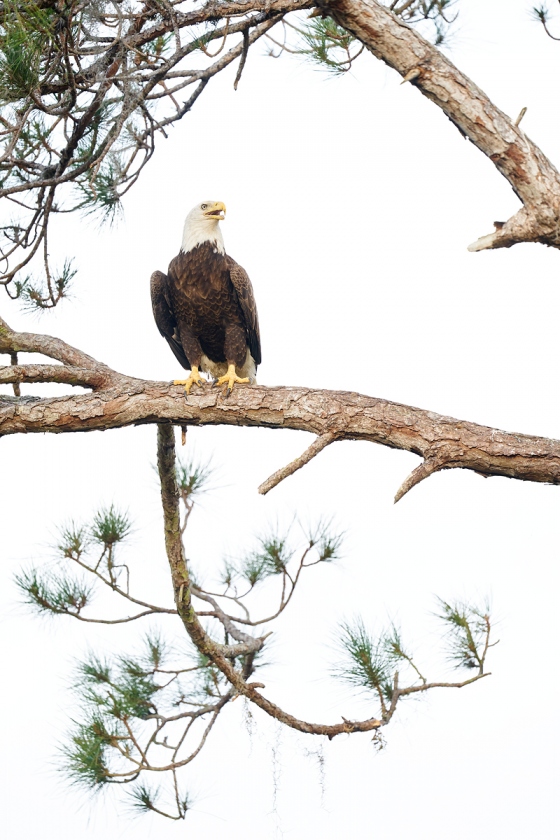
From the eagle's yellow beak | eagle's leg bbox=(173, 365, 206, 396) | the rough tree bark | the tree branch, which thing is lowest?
the tree branch

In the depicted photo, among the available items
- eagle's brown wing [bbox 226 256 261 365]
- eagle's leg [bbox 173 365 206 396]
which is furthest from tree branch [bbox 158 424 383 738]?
eagle's brown wing [bbox 226 256 261 365]

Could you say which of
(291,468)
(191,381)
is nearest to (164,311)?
(191,381)

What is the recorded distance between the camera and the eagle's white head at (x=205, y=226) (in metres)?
4.21

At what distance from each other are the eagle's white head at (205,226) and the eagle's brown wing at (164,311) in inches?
7.1

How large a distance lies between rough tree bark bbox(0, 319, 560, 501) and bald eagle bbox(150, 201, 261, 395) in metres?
0.97

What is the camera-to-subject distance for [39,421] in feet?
9.82

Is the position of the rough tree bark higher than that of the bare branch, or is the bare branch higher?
the rough tree bark

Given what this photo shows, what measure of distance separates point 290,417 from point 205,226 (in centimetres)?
166

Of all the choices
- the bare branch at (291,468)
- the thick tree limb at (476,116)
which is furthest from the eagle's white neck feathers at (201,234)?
the bare branch at (291,468)

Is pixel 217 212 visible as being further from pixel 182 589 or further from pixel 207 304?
pixel 182 589

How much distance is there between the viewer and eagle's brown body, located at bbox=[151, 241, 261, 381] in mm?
4098

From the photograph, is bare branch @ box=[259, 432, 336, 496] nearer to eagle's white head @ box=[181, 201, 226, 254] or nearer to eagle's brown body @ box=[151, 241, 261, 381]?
eagle's brown body @ box=[151, 241, 261, 381]

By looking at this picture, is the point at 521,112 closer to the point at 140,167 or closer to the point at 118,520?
the point at 140,167

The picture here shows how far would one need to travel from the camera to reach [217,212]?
4.22 meters
